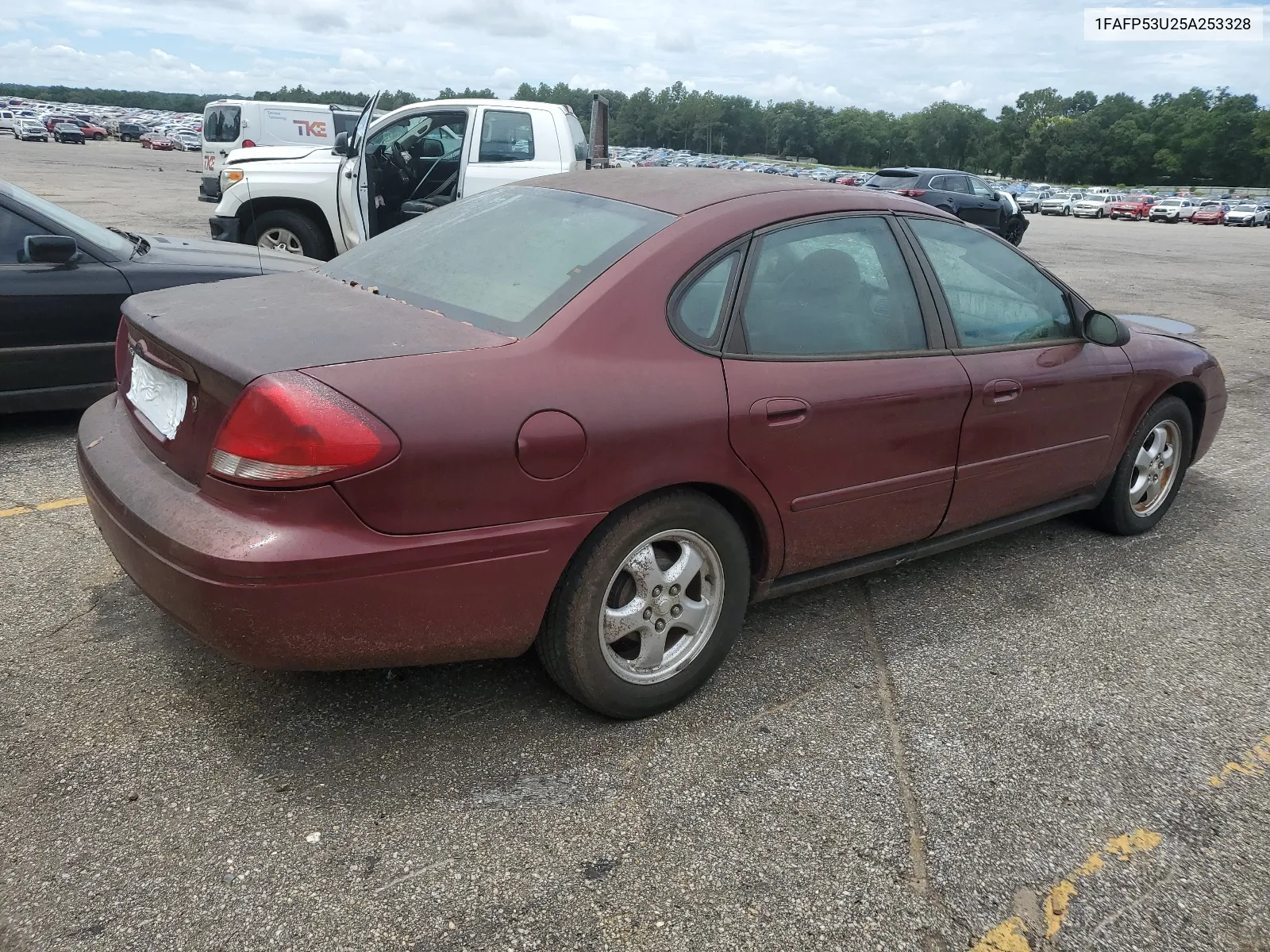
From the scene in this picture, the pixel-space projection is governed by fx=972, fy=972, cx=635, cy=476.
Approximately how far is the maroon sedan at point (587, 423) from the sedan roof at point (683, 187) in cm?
2

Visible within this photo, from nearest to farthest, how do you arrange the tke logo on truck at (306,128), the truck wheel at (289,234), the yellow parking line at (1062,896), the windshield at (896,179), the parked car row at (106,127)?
the yellow parking line at (1062,896), the truck wheel at (289,234), the tke logo on truck at (306,128), the windshield at (896,179), the parked car row at (106,127)

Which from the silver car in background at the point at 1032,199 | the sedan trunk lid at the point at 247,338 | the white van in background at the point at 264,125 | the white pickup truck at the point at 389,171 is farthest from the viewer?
the silver car in background at the point at 1032,199

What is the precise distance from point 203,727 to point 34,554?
1.51 m

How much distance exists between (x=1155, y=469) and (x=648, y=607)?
292 cm

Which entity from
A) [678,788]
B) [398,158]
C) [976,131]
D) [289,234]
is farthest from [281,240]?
[976,131]

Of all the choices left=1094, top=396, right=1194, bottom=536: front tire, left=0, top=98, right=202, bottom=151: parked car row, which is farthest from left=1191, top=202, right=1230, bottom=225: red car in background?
left=0, top=98, right=202, bottom=151: parked car row

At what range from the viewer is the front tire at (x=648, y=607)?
2.55 meters

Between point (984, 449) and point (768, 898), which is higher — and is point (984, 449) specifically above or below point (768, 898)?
above

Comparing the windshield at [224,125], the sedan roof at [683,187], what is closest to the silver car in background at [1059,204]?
the windshield at [224,125]

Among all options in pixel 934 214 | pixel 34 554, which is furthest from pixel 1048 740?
pixel 34 554

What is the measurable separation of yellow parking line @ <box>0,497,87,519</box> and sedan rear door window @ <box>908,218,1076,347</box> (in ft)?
11.4

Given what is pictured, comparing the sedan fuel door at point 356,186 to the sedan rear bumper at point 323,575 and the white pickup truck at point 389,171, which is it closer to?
the white pickup truck at point 389,171

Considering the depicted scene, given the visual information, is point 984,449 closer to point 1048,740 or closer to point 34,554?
point 1048,740

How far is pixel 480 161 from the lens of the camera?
31.2ft
